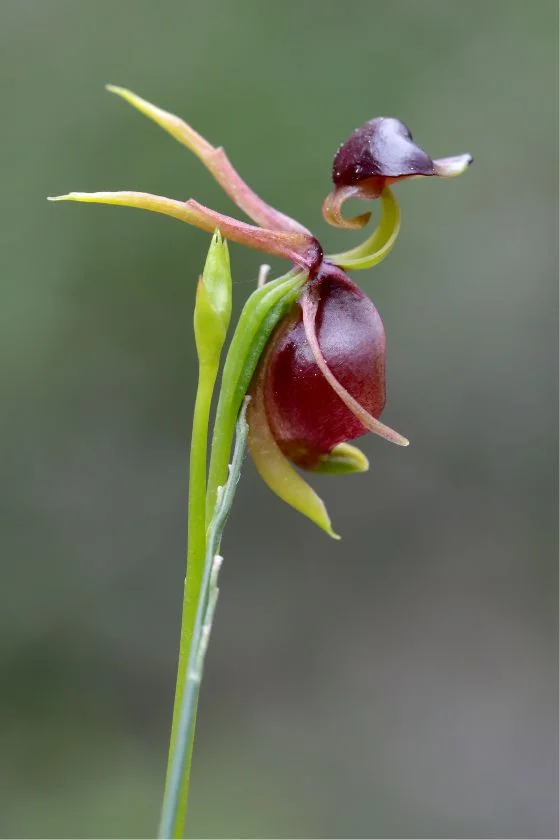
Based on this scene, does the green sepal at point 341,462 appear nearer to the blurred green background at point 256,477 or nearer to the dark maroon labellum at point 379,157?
the dark maroon labellum at point 379,157

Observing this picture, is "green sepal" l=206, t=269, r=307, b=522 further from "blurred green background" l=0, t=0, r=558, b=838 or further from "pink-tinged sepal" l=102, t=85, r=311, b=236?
"blurred green background" l=0, t=0, r=558, b=838

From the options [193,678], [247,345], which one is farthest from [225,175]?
[193,678]

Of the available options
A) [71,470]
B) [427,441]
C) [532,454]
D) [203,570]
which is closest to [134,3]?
[71,470]

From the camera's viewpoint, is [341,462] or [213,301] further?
[341,462]

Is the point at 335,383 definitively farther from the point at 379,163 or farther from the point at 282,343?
the point at 379,163

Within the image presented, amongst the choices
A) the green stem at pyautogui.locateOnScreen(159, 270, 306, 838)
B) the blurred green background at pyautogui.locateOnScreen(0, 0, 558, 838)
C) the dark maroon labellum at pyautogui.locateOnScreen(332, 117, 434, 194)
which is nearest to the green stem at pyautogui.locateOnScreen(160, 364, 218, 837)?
the green stem at pyautogui.locateOnScreen(159, 270, 306, 838)

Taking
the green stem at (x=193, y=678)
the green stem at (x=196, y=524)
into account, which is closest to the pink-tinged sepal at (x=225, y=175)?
the green stem at (x=196, y=524)

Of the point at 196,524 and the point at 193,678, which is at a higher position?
the point at 196,524
